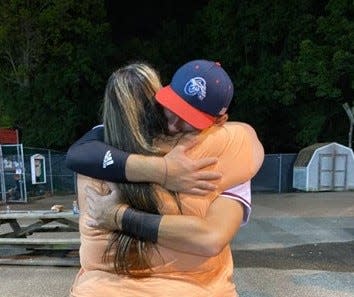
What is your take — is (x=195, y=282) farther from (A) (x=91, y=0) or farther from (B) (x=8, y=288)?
(A) (x=91, y=0)

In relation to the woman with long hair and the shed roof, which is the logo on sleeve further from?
the shed roof

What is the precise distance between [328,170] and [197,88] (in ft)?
50.3

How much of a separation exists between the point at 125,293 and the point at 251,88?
20.6 meters

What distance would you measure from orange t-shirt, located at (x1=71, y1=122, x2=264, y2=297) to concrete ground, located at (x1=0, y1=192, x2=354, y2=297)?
12.9 feet

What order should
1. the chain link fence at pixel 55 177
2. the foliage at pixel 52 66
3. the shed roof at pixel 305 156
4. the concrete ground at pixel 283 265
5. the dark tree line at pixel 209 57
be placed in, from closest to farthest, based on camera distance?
the concrete ground at pixel 283 265, the shed roof at pixel 305 156, the chain link fence at pixel 55 177, the dark tree line at pixel 209 57, the foliage at pixel 52 66

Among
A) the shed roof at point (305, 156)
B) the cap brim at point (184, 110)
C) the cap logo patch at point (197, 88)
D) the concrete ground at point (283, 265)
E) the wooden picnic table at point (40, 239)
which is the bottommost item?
the shed roof at point (305, 156)

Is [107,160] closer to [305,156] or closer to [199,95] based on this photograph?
[199,95]

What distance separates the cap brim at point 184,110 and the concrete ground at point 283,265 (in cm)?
410

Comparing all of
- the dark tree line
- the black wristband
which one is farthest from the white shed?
the black wristband

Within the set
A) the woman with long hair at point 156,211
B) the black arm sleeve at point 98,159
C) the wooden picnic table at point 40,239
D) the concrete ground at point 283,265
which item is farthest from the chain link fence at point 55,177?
the woman with long hair at point 156,211

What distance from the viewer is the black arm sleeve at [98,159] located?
133cm

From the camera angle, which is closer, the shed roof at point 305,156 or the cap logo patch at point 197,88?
the cap logo patch at point 197,88

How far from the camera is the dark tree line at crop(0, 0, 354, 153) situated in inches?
773

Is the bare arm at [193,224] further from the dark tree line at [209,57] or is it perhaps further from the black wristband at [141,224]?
the dark tree line at [209,57]
